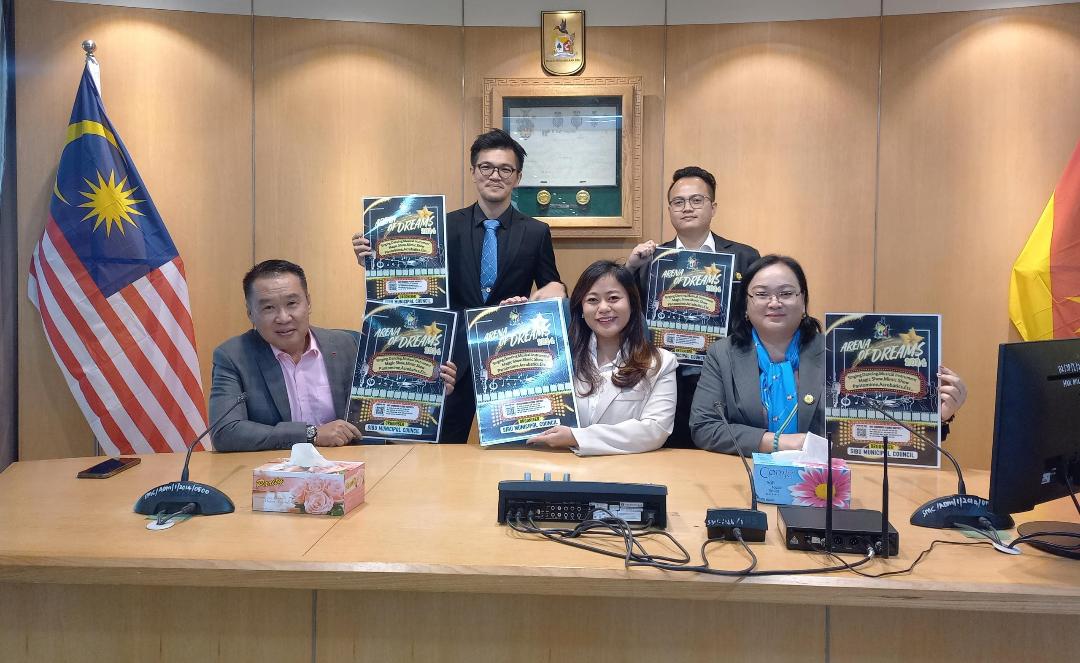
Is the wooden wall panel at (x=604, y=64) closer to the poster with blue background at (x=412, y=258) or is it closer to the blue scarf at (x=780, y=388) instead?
the poster with blue background at (x=412, y=258)

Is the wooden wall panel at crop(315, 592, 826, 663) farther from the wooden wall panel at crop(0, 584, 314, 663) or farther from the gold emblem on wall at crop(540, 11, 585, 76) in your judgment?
the gold emblem on wall at crop(540, 11, 585, 76)

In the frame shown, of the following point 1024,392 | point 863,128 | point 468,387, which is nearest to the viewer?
point 1024,392

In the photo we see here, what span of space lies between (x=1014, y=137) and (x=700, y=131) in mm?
1570

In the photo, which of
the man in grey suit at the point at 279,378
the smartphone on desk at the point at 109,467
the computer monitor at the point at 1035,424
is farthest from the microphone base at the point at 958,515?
the smartphone on desk at the point at 109,467

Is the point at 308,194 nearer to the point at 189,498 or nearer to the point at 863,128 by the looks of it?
the point at 189,498

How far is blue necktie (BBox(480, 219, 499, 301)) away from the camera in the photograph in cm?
313

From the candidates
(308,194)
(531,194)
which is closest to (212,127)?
(308,194)

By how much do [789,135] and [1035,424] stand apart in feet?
9.32

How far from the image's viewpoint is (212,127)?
394 centimetres

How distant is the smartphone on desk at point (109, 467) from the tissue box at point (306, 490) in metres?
0.63

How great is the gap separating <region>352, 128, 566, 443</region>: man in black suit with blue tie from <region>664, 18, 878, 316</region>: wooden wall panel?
1.15 meters

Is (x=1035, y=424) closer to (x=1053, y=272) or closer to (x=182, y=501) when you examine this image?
(x=182, y=501)

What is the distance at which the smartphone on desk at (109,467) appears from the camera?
6.87ft

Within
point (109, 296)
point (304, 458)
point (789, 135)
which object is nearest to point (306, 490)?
point (304, 458)
